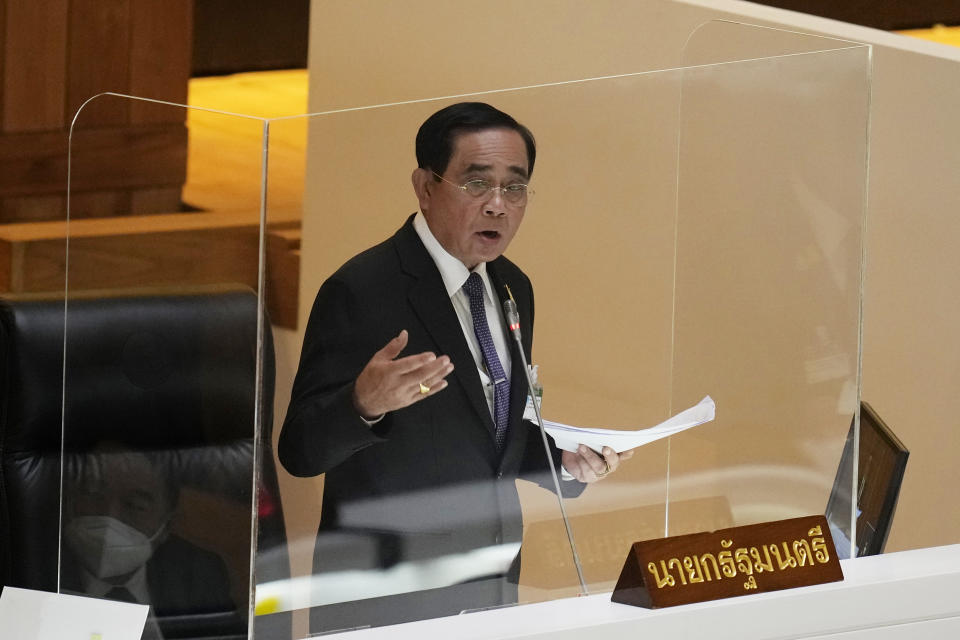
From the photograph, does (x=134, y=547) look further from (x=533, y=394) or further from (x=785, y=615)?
(x=785, y=615)

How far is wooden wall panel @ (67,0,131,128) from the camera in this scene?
2453mm

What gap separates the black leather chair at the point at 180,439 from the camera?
134cm

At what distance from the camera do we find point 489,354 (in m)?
1.40

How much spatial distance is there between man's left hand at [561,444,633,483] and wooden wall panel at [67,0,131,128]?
1.39m

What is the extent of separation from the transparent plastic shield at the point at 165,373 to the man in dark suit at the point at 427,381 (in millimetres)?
80

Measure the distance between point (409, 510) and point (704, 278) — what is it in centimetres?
45

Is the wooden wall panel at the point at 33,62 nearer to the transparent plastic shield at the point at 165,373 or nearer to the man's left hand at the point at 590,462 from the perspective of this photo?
the transparent plastic shield at the point at 165,373

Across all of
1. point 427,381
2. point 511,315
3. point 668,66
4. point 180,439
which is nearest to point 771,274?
point 511,315

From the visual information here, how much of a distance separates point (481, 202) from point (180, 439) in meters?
0.41

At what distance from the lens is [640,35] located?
113 inches

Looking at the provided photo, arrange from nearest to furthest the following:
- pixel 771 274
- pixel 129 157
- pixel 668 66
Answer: pixel 129 157 < pixel 771 274 < pixel 668 66

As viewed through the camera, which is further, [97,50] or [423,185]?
[97,50]

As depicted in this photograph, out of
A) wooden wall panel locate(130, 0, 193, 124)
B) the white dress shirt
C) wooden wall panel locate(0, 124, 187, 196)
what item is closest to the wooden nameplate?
the white dress shirt

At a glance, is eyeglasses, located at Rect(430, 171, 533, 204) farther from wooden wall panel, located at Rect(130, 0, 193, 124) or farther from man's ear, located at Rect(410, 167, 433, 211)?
wooden wall panel, located at Rect(130, 0, 193, 124)
